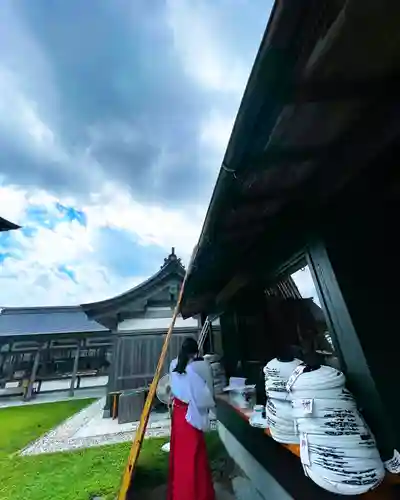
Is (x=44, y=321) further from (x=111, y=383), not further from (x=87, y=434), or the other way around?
(x=87, y=434)

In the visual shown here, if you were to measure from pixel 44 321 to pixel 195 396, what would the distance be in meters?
15.4

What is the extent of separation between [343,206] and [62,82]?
641 centimetres

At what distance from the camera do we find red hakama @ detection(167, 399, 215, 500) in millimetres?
2488

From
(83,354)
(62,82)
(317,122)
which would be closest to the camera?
(317,122)

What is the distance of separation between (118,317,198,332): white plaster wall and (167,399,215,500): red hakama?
276 inches

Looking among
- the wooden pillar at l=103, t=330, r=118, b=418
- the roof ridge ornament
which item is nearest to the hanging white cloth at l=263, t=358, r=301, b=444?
the wooden pillar at l=103, t=330, r=118, b=418

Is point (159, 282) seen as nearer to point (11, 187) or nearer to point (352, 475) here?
point (11, 187)

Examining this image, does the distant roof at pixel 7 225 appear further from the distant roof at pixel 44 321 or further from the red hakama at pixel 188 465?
the distant roof at pixel 44 321

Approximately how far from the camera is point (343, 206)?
1.68 m

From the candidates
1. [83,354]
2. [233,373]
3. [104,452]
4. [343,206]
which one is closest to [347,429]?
[343,206]

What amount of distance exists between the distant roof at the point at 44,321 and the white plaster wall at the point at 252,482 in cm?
1107

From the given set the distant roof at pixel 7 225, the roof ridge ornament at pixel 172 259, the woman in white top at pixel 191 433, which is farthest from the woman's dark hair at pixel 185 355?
the roof ridge ornament at pixel 172 259

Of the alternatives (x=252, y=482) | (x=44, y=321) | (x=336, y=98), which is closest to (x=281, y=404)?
(x=336, y=98)

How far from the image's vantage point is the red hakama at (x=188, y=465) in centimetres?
249
